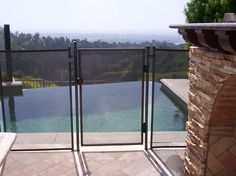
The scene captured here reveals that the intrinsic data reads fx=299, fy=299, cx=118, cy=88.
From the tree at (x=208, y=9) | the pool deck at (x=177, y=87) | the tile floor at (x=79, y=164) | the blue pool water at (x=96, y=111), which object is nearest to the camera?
the tile floor at (x=79, y=164)

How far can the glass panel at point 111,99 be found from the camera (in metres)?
4.75

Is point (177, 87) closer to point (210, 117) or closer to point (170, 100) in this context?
point (170, 100)

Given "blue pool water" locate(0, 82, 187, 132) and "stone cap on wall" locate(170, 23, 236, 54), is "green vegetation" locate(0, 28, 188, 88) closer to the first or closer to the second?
"blue pool water" locate(0, 82, 187, 132)

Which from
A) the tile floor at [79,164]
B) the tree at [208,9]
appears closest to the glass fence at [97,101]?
the tile floor at [79,164]

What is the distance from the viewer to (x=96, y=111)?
7074 millimetres

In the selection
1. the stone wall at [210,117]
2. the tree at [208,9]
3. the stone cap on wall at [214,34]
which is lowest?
the stone wall at [210,117]

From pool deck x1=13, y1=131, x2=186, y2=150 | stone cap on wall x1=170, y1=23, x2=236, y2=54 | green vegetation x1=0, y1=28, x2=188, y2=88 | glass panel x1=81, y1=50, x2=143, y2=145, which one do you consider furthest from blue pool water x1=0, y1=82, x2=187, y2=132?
stone cap on wall x1=170, y1=23, x2=236, y2=54

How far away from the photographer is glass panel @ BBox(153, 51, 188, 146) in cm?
472

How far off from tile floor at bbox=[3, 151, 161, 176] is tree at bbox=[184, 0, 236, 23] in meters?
3.32

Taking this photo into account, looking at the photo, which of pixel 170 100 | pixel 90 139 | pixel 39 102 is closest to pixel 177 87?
pixel 170 100

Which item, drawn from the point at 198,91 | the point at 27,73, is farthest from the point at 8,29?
the point at 198,91

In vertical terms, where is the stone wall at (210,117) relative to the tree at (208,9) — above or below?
below

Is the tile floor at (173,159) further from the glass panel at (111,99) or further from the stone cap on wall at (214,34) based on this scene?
the stone cap on wall at (214,34)

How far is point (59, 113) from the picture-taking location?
7172mm
